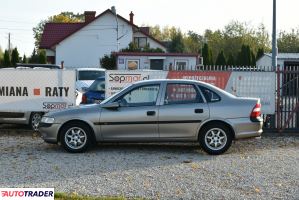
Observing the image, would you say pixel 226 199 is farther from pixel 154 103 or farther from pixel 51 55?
pixel 51 55

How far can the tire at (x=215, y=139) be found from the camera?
34.0 ft

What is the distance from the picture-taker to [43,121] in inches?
421

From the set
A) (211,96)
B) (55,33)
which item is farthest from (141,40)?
(211,96)

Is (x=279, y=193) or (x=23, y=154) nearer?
(x=279, y=193)

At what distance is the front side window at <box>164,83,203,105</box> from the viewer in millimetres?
10422

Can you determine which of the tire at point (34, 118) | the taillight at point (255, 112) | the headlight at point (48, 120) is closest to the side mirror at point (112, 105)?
the headlight at point (48, 120)

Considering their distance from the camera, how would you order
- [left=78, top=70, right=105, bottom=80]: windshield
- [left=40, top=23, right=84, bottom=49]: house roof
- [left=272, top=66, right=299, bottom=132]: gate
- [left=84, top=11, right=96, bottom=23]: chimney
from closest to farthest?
[left=272, top=66, right=299, bottom=132]: gate < [left=78, top=70, right=105, bottom=80]: windshield < [left=84, top=11, right=96, bottom=23]: chimney < [left=40, top=23, right=84, bottom=49]: house roof

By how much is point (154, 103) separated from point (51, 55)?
156ft

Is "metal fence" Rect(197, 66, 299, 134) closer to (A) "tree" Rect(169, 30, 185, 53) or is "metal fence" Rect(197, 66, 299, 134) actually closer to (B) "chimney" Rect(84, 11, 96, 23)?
(B) "chimney" Rect(84, 11, 96, 23)

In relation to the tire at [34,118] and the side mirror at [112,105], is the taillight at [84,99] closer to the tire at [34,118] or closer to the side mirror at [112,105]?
the tire at [34,118]

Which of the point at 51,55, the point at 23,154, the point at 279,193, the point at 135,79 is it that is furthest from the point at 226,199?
the point at 51,55

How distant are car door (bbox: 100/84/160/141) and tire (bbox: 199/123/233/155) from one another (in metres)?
0.97

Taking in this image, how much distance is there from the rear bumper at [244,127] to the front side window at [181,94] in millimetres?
855

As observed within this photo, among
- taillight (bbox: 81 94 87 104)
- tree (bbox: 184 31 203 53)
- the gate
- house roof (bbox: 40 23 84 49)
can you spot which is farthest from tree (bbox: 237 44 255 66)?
the gate
